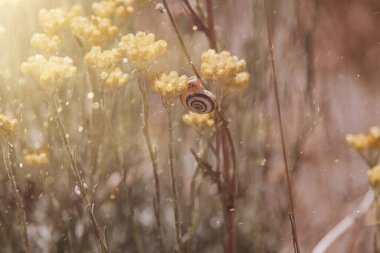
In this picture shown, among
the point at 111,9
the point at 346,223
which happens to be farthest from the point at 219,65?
the point at 346,223

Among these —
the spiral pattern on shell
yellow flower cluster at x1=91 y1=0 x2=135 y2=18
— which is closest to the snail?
the spiral pattern on shell

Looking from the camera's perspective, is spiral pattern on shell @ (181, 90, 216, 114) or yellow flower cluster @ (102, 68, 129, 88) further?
yellow flower cluster @ (102, 68, 129, 88)

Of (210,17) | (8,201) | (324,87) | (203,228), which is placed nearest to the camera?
(210,17)

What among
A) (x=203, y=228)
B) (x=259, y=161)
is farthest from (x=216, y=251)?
(x=259, y=161)

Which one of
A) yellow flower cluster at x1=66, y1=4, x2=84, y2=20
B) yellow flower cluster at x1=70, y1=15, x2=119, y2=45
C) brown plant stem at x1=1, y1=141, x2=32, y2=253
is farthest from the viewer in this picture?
yellow flower cluster at x1=66, y1=4, x2=84, y2=20

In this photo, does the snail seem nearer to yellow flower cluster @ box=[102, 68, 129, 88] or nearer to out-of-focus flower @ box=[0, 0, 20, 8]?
yellow flower cluster @ box=[102, 68, 129, 88]

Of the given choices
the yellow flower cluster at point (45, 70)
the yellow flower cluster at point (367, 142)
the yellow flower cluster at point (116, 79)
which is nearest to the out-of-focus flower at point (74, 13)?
the yellow flower cluster at point (116, 79)

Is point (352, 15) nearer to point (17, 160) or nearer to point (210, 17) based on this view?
point (210, 17)

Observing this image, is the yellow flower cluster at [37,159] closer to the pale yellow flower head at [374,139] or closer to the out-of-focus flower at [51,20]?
the out-of-focus flower at [51,20]
